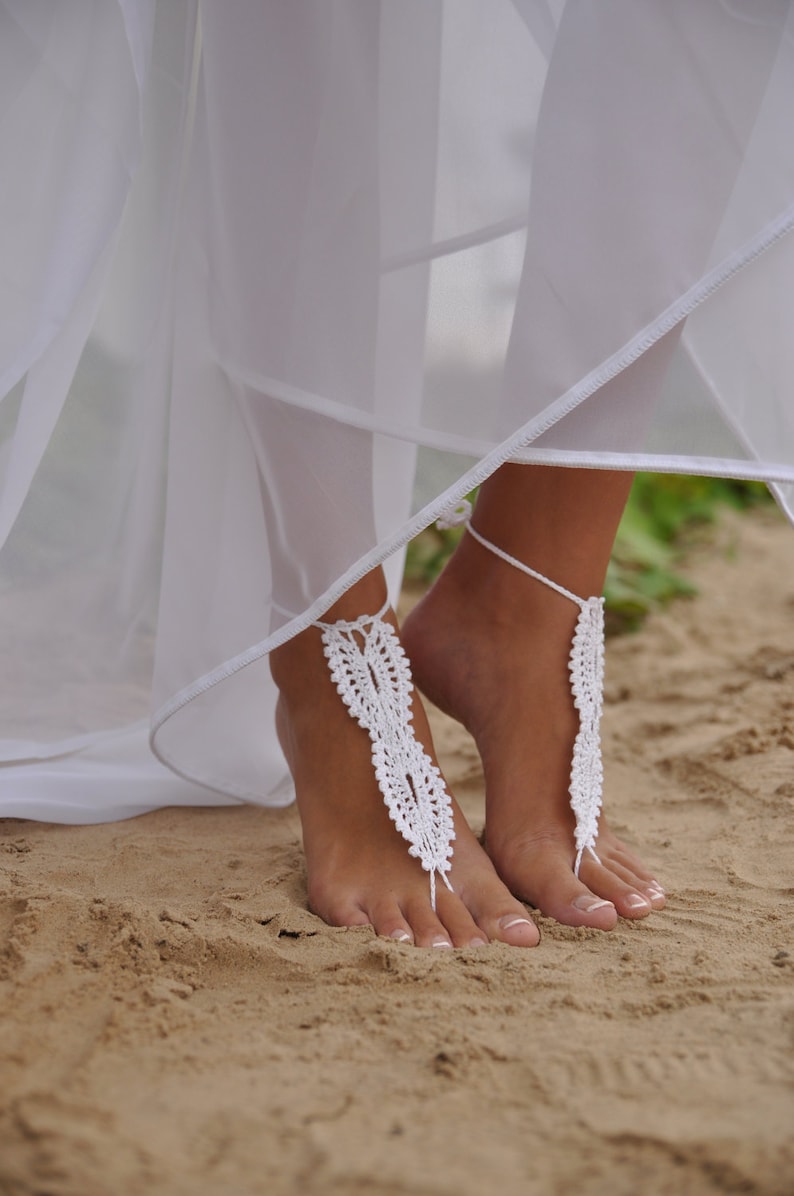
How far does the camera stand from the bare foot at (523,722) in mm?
1223

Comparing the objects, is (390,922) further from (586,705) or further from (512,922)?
(586,705)

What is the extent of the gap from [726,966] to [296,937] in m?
0.43

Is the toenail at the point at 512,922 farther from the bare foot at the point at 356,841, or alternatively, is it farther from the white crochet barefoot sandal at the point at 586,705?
the white crochet barefoot sandal at the point at 586,705

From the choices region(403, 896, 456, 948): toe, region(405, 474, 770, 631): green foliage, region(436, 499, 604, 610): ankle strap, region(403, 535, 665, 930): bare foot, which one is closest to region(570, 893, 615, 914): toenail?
region(403, 535, 665, 930): bare foot

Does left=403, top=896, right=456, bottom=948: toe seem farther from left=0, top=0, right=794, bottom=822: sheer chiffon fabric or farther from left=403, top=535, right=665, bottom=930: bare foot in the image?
left=0, top=0, right=794, bottom=822: sheer chiffon fabric

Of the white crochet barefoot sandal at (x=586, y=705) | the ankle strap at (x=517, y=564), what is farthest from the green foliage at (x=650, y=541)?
the white crochet barefoot sandal at (x=586, y=705)

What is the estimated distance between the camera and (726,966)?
1.03 meters

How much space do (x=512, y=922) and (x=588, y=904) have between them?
0.09 m

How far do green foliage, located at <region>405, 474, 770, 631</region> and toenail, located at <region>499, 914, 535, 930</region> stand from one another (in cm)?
148

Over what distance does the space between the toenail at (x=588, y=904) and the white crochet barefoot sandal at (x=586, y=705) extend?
0.08 m

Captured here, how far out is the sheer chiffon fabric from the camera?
3.30 feet

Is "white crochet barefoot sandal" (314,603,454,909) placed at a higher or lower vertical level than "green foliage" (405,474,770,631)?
lower

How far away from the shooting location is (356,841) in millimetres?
1239

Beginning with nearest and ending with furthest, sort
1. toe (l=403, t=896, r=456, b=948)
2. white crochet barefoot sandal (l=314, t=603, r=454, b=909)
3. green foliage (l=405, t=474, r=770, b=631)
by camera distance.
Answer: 1. toe (l=403, t=896, r=456, b=948)
2. white crochet barefoot sandal (l=314, t=603, r=454, b=909)
3. green foliage (l=405, t=474, r=770, b=631)
